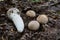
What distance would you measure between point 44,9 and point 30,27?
23.6 inches

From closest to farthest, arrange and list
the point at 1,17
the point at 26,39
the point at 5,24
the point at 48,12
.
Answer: the point at 26,39
the point at 5,24
the point at 1,17
the point at 48,12

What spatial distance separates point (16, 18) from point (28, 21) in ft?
0.52

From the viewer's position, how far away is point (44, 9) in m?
2.79

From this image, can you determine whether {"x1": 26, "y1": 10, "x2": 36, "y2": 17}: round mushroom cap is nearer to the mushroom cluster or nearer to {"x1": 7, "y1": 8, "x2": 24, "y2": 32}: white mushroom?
the mushroom cluster

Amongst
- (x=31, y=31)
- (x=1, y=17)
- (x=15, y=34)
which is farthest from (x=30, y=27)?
Result: (x=1, y=17)

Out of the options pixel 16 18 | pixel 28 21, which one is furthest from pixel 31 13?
pixel 16 18

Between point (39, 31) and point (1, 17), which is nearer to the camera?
point (39, 31)

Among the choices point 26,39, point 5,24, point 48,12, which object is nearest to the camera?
point 26,39

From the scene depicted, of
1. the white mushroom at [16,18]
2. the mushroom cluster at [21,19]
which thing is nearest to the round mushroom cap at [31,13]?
the mushroom cluster at [21,19]

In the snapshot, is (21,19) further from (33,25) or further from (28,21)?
(33,25)

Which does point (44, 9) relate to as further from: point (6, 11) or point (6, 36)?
point (6, 36)

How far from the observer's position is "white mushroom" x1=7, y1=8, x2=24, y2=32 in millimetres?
2271

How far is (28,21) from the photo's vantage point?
2443mm

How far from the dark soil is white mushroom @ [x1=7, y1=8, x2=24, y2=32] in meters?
0.05
